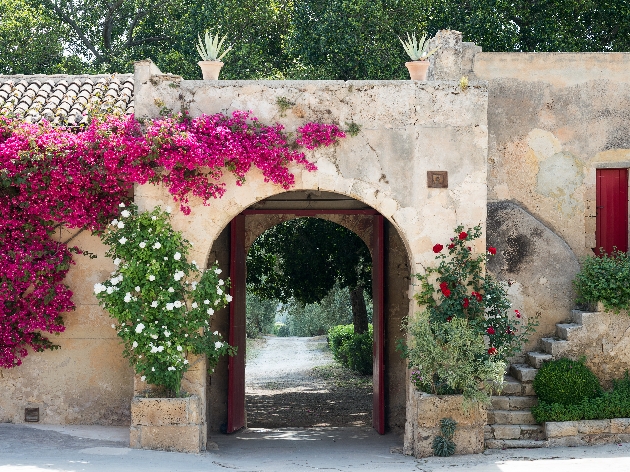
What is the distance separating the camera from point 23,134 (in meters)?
8.62

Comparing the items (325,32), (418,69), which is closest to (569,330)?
(418,69)

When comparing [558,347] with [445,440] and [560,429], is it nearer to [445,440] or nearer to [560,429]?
[560,429]

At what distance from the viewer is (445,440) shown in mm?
8430

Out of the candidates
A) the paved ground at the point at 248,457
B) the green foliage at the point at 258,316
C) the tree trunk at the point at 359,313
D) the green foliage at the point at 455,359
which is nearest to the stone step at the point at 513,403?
the paved ground at the point at 248,457

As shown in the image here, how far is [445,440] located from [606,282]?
9.87 feet

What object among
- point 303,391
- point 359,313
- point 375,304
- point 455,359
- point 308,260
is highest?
point 308,260

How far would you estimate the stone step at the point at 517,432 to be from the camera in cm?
925

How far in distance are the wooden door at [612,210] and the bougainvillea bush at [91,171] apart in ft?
14.3

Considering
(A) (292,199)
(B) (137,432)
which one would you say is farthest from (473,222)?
(B) (137,432)

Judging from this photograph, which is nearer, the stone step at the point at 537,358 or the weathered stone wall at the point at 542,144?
the stone step at the point at 537,358

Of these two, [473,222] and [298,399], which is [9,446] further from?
[298,399]

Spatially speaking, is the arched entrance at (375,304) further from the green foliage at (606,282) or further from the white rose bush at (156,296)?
the green foliage at (606,282)

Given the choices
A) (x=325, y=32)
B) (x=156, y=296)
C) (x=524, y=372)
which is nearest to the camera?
(x=156, y=296)

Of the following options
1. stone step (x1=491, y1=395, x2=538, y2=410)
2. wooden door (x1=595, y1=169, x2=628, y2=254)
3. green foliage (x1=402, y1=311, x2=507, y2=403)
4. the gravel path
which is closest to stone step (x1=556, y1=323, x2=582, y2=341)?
stone step (x1=491, y1=395, x2=538, y2=410)
